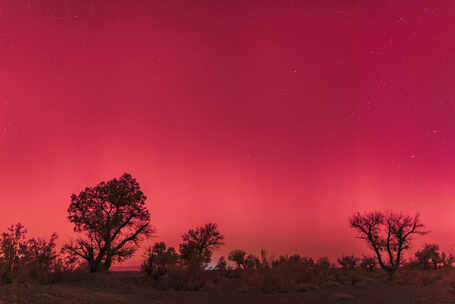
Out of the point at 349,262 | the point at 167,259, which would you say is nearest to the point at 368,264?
the point at 349,262

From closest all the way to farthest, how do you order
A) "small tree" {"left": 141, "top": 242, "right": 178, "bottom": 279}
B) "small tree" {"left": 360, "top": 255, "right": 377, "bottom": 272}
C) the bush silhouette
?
the bush silhouette, "small tree" {"left": 141, "top": 242, "right": 178, "bottom": 279}, "small tree" {"left": 360, "top": 255, "right": 377, "bottom": 272}

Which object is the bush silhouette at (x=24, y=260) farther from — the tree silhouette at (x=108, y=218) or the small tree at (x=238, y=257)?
the small tree at (x=238, y=257)

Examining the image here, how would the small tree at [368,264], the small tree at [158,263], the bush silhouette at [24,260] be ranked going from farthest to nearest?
the small tree at [368,264]
the small tree at [158,263]
the bush silhouette at [24,260]

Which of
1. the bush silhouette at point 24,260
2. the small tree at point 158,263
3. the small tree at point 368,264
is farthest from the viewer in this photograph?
the small tree at point 368,264

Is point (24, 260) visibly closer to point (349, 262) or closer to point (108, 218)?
point (108, 218)

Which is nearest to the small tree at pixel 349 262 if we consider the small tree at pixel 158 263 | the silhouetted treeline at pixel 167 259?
the silhouetted treeline at pixel 167 259

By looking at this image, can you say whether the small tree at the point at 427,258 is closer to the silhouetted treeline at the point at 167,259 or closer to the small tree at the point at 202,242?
the silhouetted treeline at the point at 167,259

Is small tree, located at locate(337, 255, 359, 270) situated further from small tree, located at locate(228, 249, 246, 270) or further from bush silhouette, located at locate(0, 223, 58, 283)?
bush silhouette, located at locate(0, 223, 58, 283)

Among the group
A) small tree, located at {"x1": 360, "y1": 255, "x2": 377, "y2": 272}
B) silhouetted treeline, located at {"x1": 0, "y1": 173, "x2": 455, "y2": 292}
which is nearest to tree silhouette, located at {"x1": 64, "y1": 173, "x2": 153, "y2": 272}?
silhouetted treeline, located at {"x1": 0, "y1": 173, "x2": 455, "y2": 292}

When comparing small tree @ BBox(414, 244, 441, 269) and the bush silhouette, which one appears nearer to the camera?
the bush silhouette

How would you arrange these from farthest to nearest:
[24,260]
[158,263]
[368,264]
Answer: [368,264] < [158,263] < [24,260]

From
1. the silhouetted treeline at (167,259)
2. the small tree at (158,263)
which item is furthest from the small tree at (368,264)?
the small tree at (158,263)

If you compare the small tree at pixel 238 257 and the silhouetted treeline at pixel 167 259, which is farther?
the small tree at pixel 238 257

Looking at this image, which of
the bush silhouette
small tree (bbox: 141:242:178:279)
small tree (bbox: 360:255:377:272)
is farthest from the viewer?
small tree (bbox: 360:255:377:272)
